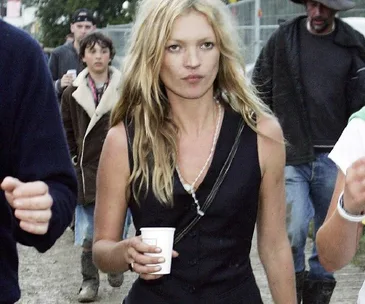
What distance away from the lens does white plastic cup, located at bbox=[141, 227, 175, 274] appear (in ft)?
11.5

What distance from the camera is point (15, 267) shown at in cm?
333

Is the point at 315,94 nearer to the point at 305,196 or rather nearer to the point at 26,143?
the point at 305,196

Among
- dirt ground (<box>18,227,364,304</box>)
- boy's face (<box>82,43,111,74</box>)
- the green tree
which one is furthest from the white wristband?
the green tree

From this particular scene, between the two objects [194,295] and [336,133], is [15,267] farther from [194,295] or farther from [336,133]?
[336,133]

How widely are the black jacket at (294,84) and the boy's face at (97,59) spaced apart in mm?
1958

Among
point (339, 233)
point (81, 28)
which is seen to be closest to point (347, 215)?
point (339, 233)

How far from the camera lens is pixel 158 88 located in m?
4.12

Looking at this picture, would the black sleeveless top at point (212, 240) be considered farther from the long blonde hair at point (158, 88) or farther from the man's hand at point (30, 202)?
the man's hand at point (30, 202)

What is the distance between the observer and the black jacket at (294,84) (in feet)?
22.0

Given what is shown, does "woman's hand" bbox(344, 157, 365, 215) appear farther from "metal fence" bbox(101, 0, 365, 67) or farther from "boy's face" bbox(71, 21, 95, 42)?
"boy's face" bbox(71, 21, 95, 42)

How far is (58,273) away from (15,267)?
6072 millimetres

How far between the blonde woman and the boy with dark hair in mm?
3901

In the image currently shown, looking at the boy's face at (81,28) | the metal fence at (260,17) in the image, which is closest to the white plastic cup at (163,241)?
the metal fence at (260,17)

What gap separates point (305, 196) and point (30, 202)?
12.7ft
